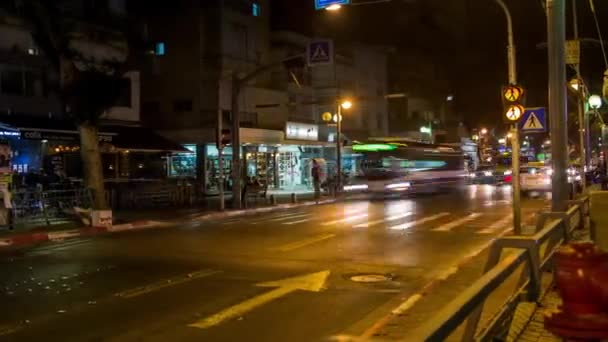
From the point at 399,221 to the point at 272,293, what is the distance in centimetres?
1233

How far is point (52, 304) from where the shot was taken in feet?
31.8

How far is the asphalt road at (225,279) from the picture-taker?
8.34 metres

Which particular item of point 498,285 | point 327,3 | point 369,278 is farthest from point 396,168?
point 498,285

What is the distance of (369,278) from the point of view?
38.0 feet

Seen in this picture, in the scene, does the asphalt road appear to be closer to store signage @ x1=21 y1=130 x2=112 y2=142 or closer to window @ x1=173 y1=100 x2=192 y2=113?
store signage @ x1=21 y1=130 x2=112 y2=142

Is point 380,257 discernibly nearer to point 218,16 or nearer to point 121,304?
point 121,304

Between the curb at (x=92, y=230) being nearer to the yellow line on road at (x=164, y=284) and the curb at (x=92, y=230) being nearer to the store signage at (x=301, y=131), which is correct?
the yellow line on road at (x=164, y=284)

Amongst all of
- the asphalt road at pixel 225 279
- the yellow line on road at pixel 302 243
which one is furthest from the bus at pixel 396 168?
the yellow line on road at pixel 302 243

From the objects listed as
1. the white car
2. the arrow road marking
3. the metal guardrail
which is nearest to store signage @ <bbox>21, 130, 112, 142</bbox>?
the arrow road marking

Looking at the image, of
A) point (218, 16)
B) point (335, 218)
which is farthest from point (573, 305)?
point (218, 16)

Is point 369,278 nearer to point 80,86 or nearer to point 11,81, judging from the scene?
point 80,86

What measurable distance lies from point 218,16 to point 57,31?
1925 centimetres

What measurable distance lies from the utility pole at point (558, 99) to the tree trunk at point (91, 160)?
48.8 feet

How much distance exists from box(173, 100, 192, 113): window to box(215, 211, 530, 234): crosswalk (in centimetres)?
1637
